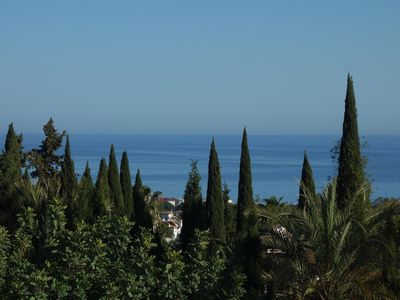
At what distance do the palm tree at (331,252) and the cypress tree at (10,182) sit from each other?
41.1 ft

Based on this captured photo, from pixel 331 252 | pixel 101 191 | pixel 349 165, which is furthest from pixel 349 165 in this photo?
pixel 101 191

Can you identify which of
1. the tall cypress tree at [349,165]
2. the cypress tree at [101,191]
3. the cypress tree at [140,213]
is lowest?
the cypress tree at [140,213]

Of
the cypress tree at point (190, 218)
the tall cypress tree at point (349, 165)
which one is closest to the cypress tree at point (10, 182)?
the cypress tree at point (190, 218)

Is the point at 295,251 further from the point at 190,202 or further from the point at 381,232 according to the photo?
the point at 190,202

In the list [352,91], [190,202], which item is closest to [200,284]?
[352,91]

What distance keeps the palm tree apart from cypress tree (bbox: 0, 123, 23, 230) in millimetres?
12540

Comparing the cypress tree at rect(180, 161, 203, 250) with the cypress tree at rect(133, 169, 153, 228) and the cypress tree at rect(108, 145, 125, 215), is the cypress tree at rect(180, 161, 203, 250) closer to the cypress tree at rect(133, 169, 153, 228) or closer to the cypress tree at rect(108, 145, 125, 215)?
the cypress tree at rect(133, 169, 153, 228)

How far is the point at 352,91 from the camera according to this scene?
680 inches

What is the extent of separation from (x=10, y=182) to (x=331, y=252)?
16308 millimetres

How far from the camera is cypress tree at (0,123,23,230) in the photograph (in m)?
25.0

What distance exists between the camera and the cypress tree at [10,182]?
81.9 feet

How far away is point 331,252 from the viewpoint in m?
13.5

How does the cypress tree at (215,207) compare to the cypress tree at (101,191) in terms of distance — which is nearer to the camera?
the cypress tree at (215,207)

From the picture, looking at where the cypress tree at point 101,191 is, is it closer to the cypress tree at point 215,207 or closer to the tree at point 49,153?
the cypress tree at point 215,207
